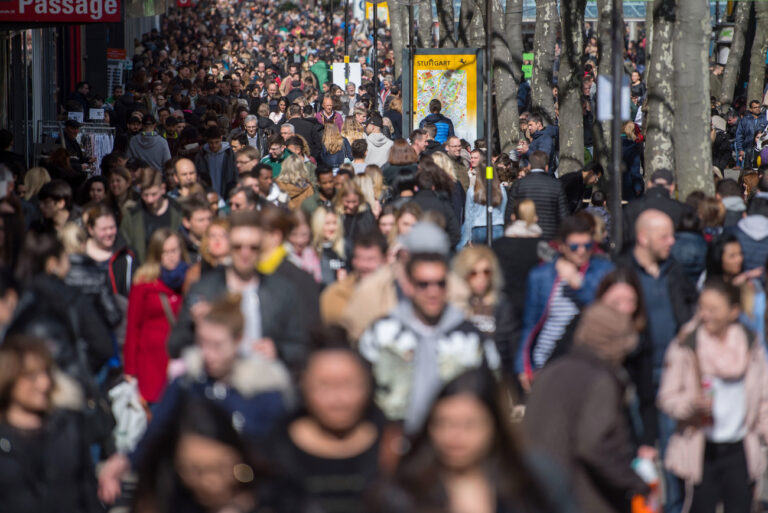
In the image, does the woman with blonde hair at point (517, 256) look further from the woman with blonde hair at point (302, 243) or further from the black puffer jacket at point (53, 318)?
the black puffer jacket at point (53, 318)

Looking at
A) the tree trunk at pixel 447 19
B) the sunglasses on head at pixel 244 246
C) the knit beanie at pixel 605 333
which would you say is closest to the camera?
the knit beanie at pixel 605 333

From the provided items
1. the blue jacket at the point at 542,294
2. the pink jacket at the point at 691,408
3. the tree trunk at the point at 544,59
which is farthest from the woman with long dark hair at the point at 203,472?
the tree trunk at the point at 544,59

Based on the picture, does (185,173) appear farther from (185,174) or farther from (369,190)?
(369,190)

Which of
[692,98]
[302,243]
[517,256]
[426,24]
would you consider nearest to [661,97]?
[692,98]

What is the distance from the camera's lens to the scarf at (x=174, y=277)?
351 inches

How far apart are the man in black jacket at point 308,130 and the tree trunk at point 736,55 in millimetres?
17788

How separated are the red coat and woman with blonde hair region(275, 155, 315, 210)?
532 centimetres

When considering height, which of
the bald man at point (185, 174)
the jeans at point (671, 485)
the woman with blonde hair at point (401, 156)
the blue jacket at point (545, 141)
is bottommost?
the jeans at point (671, 485)

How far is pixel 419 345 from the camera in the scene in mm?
6426

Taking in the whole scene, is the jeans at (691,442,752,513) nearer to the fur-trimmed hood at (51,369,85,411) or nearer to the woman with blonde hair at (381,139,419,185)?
the fur-trimmed hood at (51,369,85,411)

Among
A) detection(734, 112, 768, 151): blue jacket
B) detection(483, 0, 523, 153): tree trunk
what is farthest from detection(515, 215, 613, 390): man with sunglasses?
detection(734, 112, 768, 151): blue jacket

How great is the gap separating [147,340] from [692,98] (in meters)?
8.88

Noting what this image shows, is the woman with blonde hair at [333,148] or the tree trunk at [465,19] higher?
the tree trunk at [465,19]

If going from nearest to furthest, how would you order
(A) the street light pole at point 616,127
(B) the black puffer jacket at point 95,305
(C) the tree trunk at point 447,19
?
(B) the black puffer jacket at point 95,305, (A) the street light pole at point 616,127, (C) the tree trunk at point 447,19
